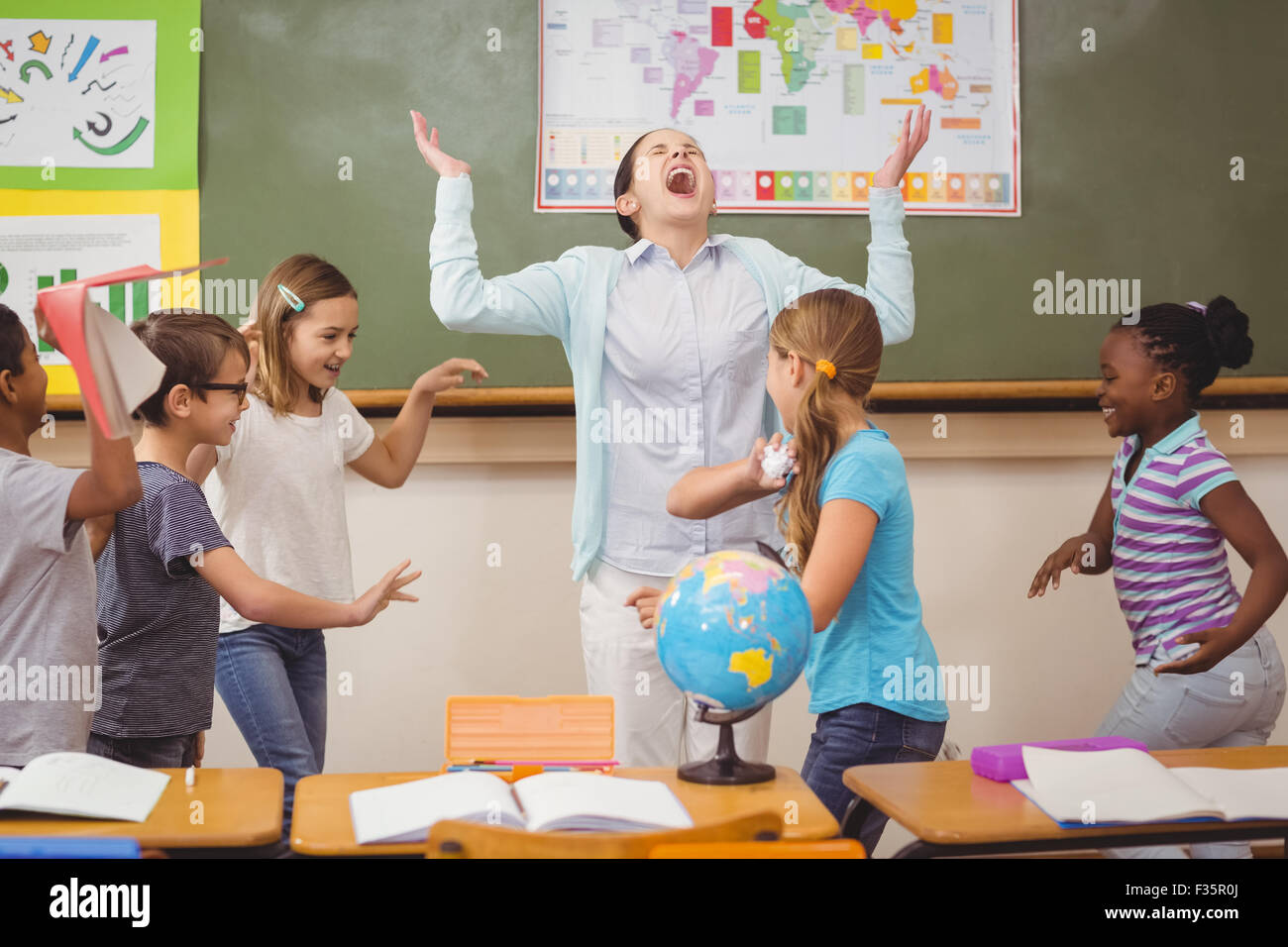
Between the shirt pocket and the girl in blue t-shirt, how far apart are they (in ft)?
1.04

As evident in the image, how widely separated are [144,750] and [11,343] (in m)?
0.71

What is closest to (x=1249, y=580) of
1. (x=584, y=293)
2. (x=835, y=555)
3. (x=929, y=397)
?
(x=929, y=397)

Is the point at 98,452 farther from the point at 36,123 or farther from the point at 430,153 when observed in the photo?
the point at 36,123

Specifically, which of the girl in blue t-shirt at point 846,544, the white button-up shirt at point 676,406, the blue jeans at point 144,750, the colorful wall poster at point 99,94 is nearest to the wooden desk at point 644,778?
the girl in blue t-shirt at point 846,544

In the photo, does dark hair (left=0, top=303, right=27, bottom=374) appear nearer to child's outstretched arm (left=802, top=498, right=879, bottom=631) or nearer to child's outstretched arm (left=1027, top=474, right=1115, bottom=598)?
child's outstretched arm (left=802, top=498, right=879, bottom=631)

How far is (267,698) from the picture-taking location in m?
2.19

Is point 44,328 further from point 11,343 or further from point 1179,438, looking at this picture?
point 1179,438

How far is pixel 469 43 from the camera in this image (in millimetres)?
2838

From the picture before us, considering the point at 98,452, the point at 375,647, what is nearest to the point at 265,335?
the point at 98,452

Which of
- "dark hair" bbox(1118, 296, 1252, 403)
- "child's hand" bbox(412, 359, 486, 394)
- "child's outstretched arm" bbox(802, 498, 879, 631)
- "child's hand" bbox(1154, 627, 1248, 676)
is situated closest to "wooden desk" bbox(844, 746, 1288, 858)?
"child's outstretched arm" bbox(802, 498, 879, 631)

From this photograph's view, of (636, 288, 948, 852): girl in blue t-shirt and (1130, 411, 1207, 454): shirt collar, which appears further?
(1130, 411, 1207, 454): shirt collar

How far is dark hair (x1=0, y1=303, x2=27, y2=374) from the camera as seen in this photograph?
188cm

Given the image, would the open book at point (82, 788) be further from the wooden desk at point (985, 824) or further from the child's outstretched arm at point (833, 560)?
the wooden desk at point (985, 824)

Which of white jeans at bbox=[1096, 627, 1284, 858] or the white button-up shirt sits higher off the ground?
the white button-up shirt
